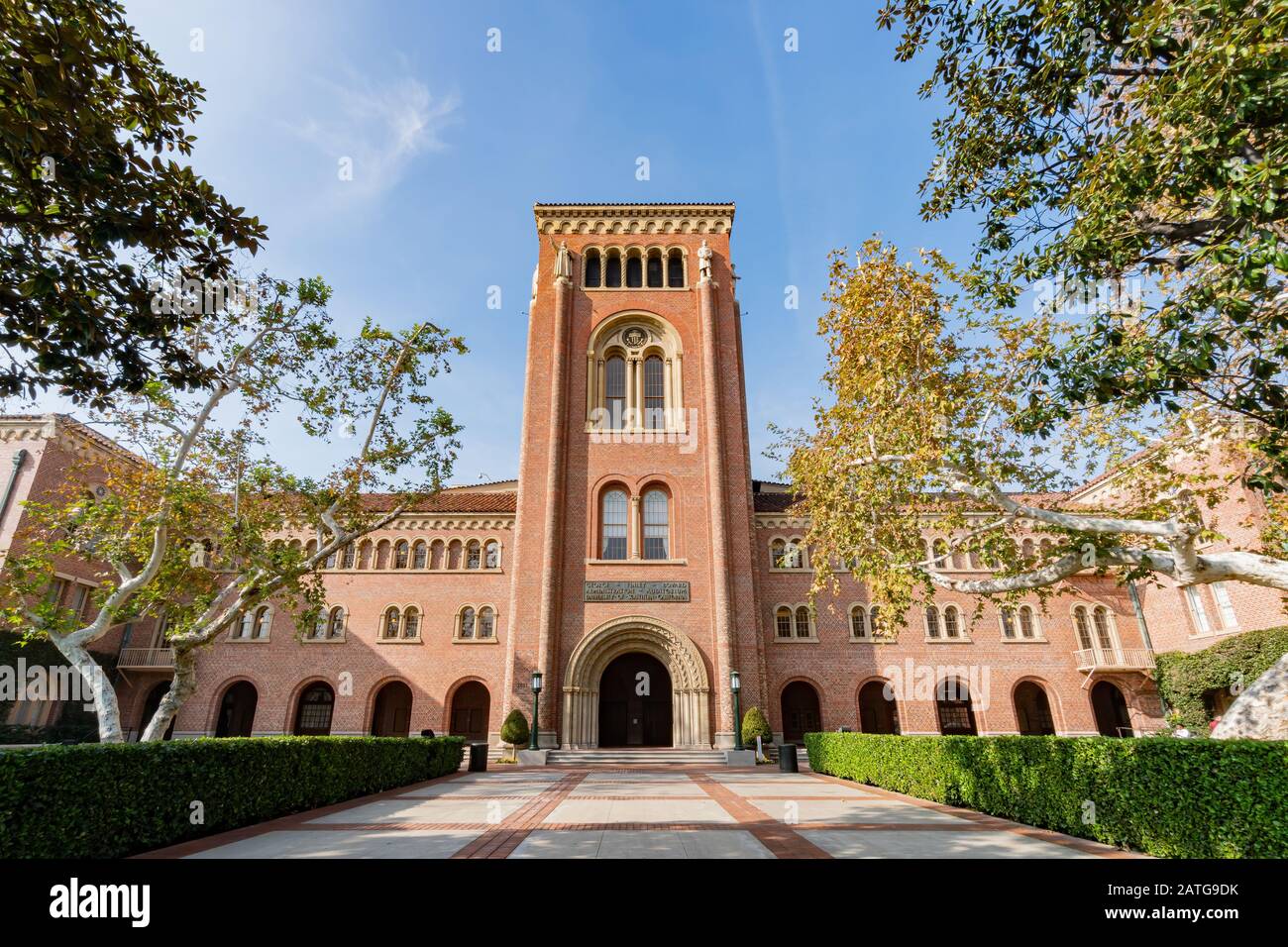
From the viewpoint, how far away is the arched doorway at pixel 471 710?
25328 millimetres

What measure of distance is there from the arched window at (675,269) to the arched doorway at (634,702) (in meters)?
16.9

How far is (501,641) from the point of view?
2489cm

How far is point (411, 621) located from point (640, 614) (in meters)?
10.5

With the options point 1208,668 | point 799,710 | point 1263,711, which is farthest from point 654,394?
point 1208,668

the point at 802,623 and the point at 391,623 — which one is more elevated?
the point at 391,623

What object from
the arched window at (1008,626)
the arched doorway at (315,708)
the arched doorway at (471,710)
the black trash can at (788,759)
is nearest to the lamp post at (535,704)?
the arched doorway at (471,710)

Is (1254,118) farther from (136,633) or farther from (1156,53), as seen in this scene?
(136,633)

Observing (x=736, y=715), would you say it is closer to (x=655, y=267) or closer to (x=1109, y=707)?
(x=1109, y=707)

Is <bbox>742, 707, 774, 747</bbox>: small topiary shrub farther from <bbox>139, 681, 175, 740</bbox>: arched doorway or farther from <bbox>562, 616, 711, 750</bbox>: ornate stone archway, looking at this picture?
<bbox>139, 681, 175, 740</bbox>: arched doorway

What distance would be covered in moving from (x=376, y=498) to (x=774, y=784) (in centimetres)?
2332

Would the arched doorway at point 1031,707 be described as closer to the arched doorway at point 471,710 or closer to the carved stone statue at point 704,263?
the carved stone statue at point 704,263

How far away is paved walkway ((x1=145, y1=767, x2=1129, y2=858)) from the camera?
21.0 ft

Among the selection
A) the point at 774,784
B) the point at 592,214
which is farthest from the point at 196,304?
the point at 592,214

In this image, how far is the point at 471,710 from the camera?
25500mm
